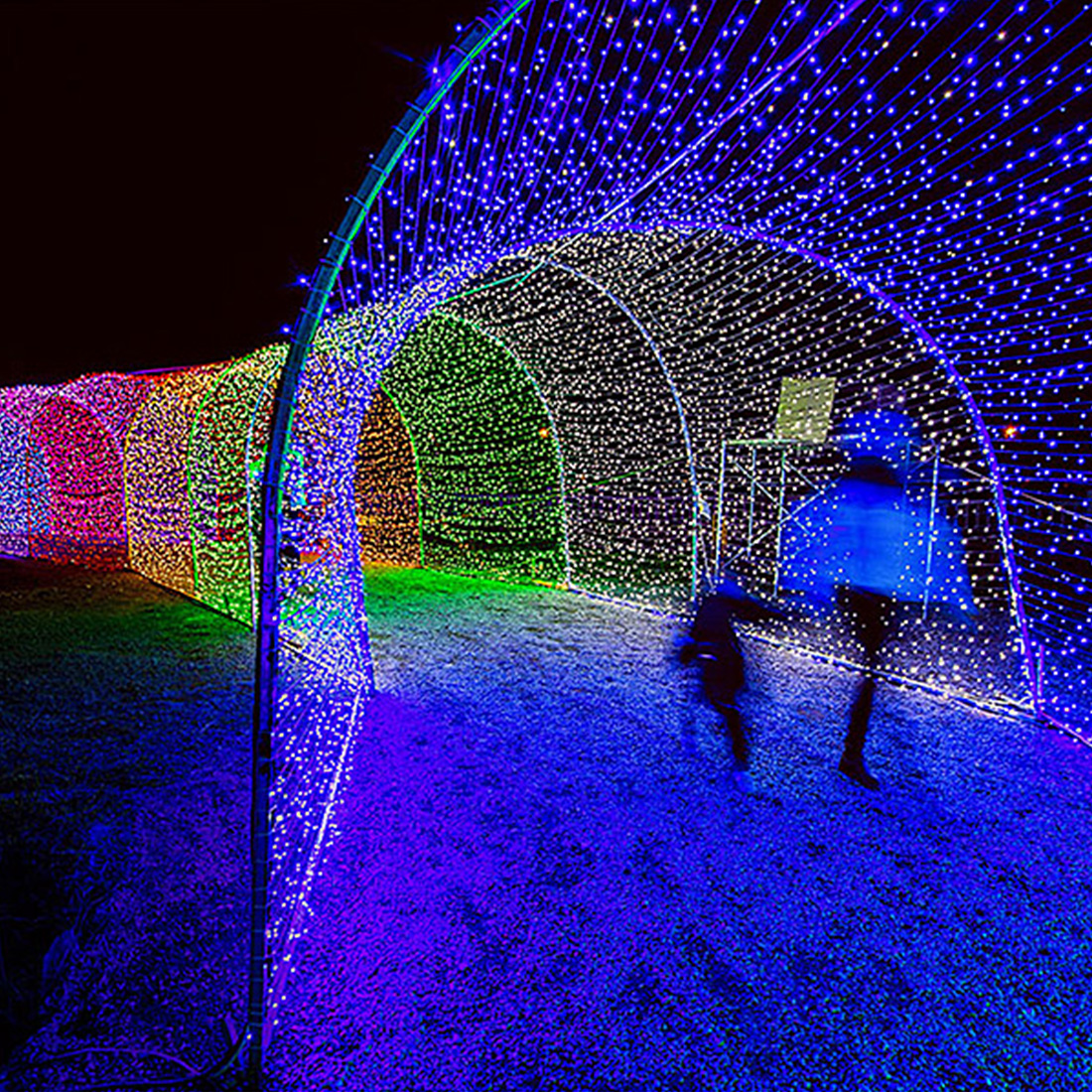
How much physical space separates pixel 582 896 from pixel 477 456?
12171 mm

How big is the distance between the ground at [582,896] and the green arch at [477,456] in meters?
6.27

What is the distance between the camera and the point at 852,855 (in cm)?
286

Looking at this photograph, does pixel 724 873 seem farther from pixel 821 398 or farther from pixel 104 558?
pixel 104 558

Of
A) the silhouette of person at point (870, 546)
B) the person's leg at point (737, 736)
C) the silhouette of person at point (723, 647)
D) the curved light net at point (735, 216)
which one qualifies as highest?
the curved light net at point (735, 216)

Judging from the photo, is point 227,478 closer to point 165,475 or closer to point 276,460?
point 165,475

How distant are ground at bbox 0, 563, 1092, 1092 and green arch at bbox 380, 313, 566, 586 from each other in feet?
20.6

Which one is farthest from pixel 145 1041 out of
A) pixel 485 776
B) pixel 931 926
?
pixel 931 926

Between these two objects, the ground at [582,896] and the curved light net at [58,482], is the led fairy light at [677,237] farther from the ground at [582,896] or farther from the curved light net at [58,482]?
the curved light net at [58,482]

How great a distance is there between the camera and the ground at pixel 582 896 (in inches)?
71.9

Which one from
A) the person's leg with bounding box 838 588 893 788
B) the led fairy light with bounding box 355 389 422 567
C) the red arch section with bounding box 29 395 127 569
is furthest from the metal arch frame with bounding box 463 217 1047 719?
the red arch section with bounding box 29 395 127 569

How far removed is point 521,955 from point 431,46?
2619 mm

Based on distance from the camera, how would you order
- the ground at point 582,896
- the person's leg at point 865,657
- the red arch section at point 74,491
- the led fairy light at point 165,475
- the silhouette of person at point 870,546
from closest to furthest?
the ground at point 582,896, the person's leg at point 865,657, the silhouette of person at point 870,546, the led fairy light at point 165,475, the red arch section at point 74,491

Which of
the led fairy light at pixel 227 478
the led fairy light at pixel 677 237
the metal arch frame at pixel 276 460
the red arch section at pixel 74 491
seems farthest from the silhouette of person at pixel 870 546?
the red arch section at pixel 74 491

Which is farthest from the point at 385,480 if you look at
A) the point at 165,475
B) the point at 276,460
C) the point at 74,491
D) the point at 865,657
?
the point at 276,460
